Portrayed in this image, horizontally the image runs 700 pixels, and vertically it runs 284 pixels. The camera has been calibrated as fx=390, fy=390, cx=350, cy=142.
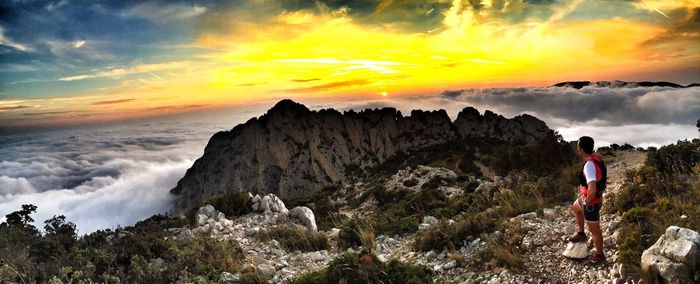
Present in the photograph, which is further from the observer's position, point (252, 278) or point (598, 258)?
point (252, 278)

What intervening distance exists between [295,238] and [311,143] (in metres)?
80.0

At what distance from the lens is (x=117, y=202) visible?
126062 mm

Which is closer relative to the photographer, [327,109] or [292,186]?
[292,186]

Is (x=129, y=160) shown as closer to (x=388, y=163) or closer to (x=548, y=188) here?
(x=388, y=163)

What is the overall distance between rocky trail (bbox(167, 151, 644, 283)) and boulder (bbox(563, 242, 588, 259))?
112 mm

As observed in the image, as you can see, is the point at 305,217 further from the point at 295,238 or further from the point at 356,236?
the point at 356,236

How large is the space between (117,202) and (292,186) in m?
75.9

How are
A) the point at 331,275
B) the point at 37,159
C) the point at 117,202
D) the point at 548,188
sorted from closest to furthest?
the point at 331,275
the point at 548,188
the point at 37,159
the point at 117,202

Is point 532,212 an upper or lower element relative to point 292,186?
upper

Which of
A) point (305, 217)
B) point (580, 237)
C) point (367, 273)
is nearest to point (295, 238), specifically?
point (305, 217)

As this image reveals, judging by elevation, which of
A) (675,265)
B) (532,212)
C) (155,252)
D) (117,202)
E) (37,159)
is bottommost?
(117,202)

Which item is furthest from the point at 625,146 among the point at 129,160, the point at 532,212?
the point at 129,160

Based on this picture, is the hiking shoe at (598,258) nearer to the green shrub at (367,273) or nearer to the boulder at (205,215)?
the green shrub at (367,273)

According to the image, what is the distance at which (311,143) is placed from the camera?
92.9 metres
